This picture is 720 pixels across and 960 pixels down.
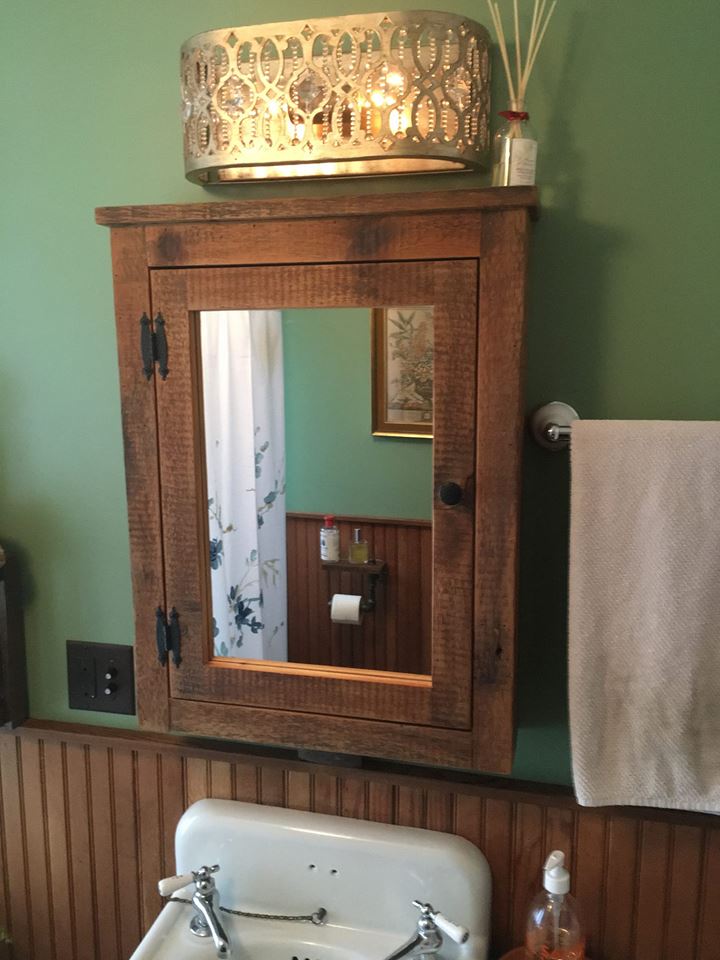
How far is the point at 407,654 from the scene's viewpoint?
0.91m

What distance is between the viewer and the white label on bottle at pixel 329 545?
0.94 m

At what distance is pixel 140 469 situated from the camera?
0.94 meters

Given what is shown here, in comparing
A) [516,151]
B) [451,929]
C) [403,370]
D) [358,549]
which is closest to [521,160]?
[516,151]

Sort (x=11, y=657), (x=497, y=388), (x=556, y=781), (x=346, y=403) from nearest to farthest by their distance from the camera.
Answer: (x=497, y=388), (x=346, y=403), (x=556, y=781), (x=11, y=657)

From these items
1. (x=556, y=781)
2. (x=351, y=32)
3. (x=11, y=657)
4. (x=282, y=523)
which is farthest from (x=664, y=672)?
(x=11, y=657)

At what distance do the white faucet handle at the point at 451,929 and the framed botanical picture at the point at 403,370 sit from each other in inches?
22.9

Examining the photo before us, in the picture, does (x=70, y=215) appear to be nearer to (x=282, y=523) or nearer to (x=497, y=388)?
(x=282, y=523)

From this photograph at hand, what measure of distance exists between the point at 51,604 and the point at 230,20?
0.84m

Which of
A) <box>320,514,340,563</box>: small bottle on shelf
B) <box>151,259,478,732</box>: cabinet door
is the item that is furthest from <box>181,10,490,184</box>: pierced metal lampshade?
<box>320,514,340,563</box>: small bottle on shelf

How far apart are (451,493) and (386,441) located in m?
0.11

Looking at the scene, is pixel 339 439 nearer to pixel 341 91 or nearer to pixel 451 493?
pixel 451 493

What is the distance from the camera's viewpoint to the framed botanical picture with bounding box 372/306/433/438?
85cm

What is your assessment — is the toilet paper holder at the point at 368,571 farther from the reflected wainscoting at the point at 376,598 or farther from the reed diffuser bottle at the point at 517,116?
the reed diffuser bottle at the point at 517,116

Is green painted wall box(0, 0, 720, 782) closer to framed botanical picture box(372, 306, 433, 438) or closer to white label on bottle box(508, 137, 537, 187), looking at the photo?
white label on bottle box(508, 137, 537, 187)
